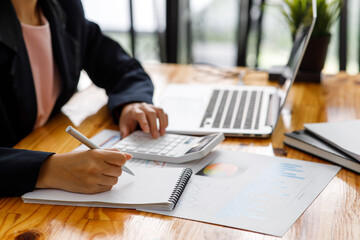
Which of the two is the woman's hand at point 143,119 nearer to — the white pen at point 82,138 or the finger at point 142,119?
the finger at point 142,119

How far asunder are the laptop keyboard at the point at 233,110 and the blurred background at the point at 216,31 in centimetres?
140

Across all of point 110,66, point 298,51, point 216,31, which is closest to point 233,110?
point 298,51

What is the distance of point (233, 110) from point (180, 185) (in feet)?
1.53

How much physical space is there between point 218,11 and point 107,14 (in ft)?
2.91

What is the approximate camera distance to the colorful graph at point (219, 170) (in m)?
0.85

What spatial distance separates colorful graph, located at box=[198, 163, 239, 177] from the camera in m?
0.85

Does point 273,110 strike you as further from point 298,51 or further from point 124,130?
point 124,130

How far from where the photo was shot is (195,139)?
0.99 meters

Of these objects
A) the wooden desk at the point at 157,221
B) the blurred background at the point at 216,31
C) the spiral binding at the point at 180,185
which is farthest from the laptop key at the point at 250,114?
the blurred background at the point at 216,31

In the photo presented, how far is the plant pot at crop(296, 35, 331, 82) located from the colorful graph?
2.55ft

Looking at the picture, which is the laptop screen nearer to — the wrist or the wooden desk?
the wooden desk

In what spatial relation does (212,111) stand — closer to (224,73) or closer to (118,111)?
(118,111)

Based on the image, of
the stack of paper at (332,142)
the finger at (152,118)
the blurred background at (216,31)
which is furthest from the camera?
the blurred background at (216,31)

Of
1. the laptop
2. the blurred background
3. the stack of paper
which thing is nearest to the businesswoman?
the laptop
